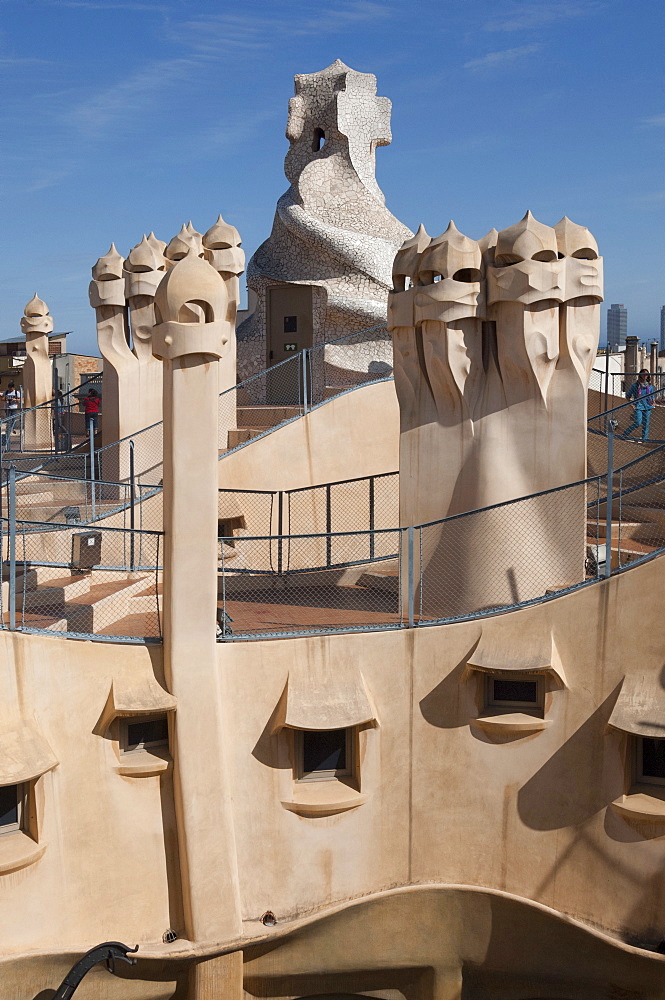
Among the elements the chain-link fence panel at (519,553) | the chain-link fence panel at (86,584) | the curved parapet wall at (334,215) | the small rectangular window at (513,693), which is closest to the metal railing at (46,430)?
the curved parapet wall at (334,215)

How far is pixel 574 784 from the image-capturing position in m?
9.95

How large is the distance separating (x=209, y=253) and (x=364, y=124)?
531 cm

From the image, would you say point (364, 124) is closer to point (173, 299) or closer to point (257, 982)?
point (173, 299)

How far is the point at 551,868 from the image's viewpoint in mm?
10086

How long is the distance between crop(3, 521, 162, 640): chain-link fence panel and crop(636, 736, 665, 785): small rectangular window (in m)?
5.05

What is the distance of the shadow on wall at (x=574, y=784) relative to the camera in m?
9.83

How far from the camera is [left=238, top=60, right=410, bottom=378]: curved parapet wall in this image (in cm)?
1836

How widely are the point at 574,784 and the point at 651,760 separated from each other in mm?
807

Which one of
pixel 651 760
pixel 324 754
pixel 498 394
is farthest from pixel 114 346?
pixel 651 760

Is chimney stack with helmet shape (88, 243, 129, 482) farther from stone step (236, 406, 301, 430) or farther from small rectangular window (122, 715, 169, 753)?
small rectangular window (122, 715, 169, 753)

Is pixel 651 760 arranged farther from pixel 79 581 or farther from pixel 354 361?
pixel 354 361

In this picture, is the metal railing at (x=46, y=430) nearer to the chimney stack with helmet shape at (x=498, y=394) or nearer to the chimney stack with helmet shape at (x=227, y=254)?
the chimney stack with helmet shape at (x=227, y=254)

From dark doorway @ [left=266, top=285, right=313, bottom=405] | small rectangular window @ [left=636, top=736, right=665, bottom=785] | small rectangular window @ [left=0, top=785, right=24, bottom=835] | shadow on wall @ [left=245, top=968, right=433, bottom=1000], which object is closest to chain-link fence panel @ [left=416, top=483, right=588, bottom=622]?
small rectangular window @ [left=636, top=736, right=665, bottom=785]

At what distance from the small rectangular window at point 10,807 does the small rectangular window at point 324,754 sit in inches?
108
